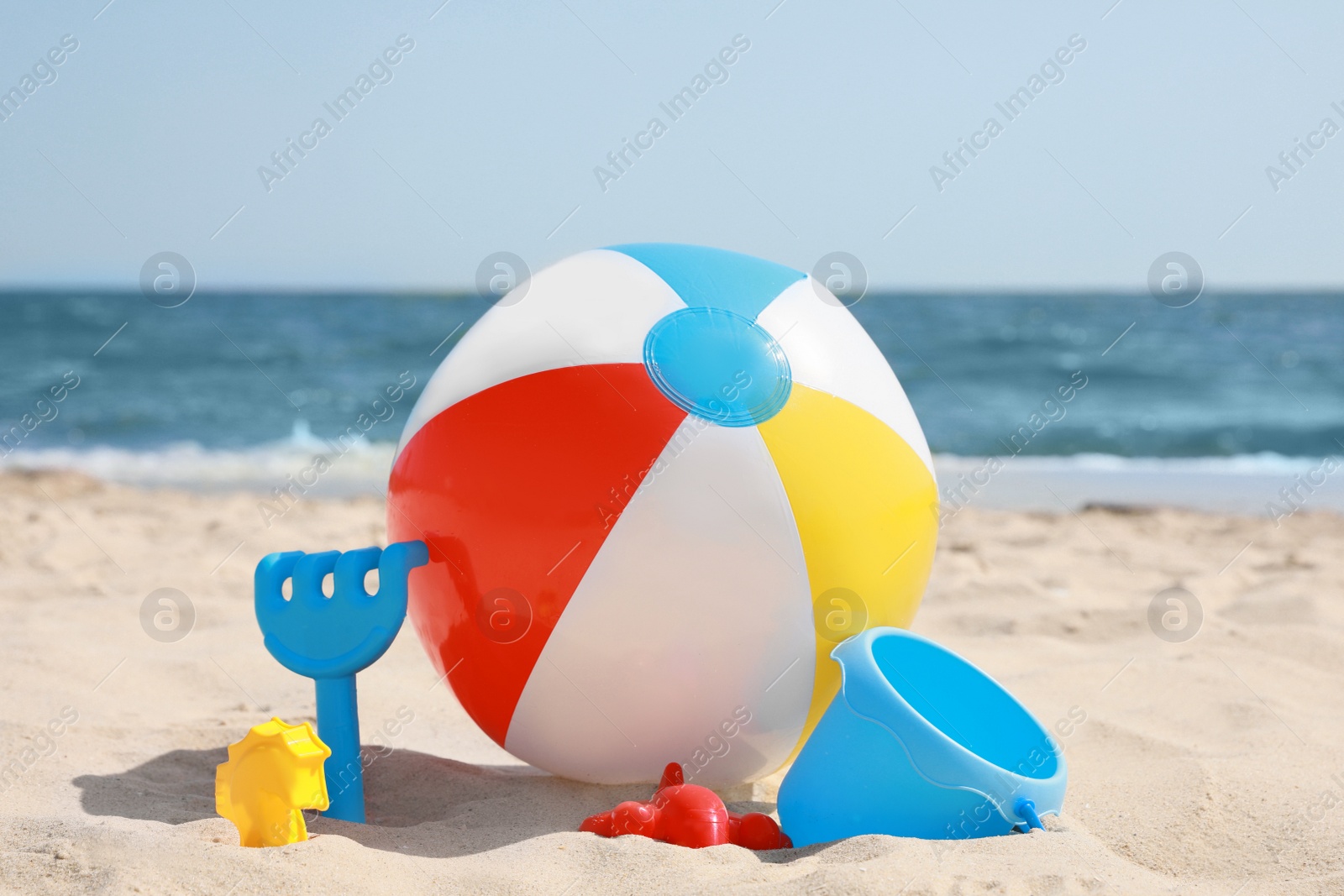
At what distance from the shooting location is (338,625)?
310cm

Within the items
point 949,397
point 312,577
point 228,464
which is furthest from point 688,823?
point 949,397

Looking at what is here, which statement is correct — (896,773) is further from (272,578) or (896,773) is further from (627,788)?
(272,578)

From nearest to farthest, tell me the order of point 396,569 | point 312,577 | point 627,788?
point 396,569, point 312,577, point 627,788

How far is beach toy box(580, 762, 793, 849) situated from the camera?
2.79 meters

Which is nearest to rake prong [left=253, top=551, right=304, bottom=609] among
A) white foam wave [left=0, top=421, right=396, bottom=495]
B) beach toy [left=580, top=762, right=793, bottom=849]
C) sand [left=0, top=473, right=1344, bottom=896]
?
sand [left=0, top=473, right=1344, bottom=896]

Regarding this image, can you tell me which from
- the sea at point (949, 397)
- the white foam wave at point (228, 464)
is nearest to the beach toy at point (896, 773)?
the sea at point (949, 397)

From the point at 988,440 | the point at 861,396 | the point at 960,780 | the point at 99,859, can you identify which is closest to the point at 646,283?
the point at 861,396

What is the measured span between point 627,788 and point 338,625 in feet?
3.11

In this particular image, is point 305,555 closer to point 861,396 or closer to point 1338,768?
point 861,396

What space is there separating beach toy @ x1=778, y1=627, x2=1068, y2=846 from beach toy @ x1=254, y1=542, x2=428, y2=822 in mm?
1154

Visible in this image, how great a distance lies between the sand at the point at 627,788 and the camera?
2535mm

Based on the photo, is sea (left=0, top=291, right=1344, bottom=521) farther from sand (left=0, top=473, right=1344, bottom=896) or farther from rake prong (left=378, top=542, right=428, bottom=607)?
rake prong (left=378, top=542, right=428, bottom=607)

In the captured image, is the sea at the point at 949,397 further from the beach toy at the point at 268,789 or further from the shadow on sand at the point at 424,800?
the beach toy at the point at 268,789

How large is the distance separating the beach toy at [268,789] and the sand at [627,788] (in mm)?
107
